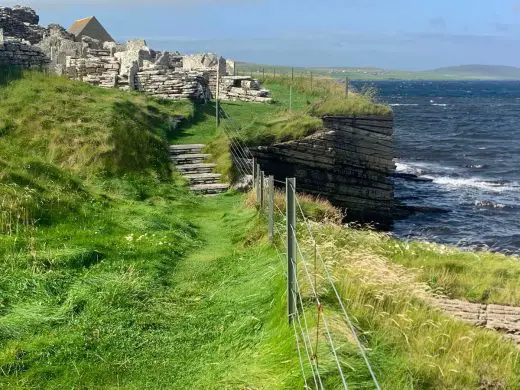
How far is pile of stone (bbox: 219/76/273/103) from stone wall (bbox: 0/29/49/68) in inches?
366

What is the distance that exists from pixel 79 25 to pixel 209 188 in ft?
80.3

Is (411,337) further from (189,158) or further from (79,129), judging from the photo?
(79,129)

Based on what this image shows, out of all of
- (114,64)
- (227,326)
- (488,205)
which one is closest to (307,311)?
(227,326)

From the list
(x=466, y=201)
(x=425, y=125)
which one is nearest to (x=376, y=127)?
(x=466, y=201)

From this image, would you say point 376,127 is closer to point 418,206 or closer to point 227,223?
point 418,206

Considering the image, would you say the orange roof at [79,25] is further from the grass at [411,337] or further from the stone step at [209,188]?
the grass at [411,337]

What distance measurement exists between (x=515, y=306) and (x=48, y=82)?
19.2m

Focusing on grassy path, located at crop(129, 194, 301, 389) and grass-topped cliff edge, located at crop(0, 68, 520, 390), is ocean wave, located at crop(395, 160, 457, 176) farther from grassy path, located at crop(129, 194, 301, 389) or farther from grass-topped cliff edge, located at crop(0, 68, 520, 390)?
grassy path, located at crop(129, 194, 301, 389)

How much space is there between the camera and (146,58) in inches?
1186

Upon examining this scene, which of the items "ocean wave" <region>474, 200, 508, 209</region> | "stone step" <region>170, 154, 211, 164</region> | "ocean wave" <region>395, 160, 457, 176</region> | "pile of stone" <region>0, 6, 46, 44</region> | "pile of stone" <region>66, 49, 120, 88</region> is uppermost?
"pile of stone" <region>0, 6, 46, 44</region>

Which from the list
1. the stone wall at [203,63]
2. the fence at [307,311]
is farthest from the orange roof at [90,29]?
the fence at [307,311]

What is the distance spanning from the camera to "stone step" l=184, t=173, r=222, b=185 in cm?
1894

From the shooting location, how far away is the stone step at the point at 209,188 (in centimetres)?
1820

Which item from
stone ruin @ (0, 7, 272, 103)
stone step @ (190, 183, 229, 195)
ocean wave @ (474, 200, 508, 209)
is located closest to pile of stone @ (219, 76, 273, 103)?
stone ruin @ (0, 7, 272, 103)
